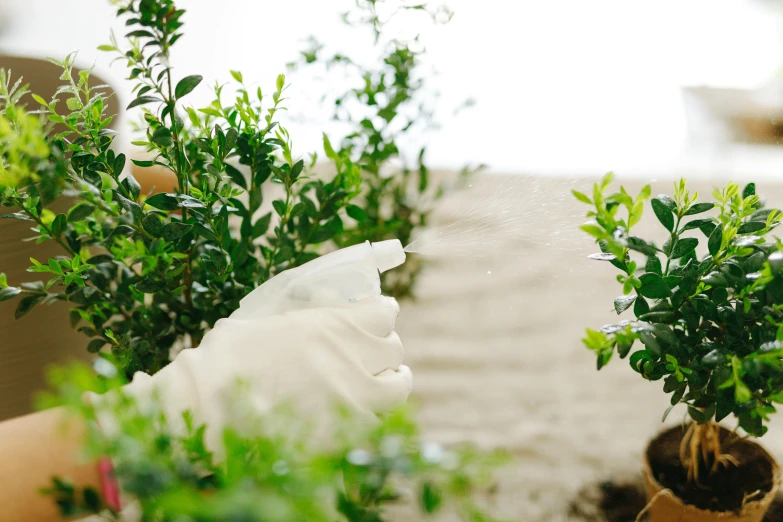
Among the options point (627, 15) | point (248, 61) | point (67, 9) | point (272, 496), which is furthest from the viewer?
point (627, 15)

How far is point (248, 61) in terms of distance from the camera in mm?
1697

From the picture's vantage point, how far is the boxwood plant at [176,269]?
0.91 feet

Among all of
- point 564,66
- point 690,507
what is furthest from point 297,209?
point 564,66

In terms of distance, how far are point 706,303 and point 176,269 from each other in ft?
1.60

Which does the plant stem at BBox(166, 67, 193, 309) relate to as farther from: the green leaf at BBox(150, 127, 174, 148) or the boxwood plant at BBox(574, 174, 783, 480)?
the boxwood plant at BBox(574, 174, 783, 480)

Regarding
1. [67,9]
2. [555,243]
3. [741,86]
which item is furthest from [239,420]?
[741,86]

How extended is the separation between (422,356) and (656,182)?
0.72m

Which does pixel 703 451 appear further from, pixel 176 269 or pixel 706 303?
pixel 176 269

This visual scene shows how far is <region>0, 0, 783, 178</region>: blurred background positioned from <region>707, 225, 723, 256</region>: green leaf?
3.33 feet

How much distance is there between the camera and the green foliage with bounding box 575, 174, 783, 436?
54cm

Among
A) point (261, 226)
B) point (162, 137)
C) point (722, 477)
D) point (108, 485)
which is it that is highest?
point (162, 137)

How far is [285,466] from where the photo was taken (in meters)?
0.29

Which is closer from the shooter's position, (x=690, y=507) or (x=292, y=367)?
(x=292, y=367)

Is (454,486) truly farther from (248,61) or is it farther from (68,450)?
(248,61)
